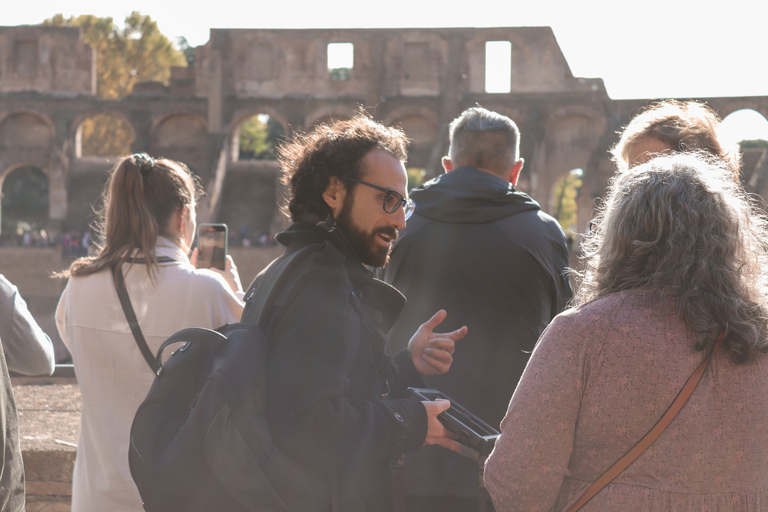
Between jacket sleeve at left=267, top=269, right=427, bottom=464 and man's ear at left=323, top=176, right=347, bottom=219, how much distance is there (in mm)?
286

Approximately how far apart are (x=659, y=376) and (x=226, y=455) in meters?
0.95

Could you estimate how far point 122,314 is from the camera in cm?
263

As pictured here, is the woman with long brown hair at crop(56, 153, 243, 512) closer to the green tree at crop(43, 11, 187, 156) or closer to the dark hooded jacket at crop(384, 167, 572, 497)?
the dark hooded jacket at crop(384, 167, 572, 497)

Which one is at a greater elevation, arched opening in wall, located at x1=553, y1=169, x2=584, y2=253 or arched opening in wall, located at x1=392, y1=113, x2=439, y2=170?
arched opening in wall, located at x1=392, y1=113, x2=439, y2=170

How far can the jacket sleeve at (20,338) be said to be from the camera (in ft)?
7.84

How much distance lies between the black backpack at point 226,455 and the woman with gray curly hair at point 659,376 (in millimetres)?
493

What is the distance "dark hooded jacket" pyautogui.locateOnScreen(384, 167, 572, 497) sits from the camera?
2902mm

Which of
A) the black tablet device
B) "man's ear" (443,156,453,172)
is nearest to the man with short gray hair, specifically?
"man's ear" (443,156,453,172)

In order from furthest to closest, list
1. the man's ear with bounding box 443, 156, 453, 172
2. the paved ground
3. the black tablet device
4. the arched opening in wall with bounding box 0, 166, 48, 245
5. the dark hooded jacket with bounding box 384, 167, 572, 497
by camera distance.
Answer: the arched opening in wall with bounding box 0, 166, 48, 245 → the paved ground → the man's ear with bounding box 443, 156, 453, 172 → the dark hooded jacket with bounding box 384, 167, 572, 497 → the black tablet device

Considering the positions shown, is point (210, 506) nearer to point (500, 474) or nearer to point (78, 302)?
point (500, 474)

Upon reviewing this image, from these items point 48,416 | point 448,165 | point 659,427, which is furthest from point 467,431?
point 48,416

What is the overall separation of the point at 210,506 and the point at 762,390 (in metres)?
1.25

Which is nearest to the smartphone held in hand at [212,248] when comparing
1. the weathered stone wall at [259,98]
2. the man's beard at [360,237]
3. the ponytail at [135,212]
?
the ponytail at [135,212]

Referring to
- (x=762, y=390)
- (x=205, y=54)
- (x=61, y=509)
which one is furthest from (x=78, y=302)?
(x=205, y=54)
